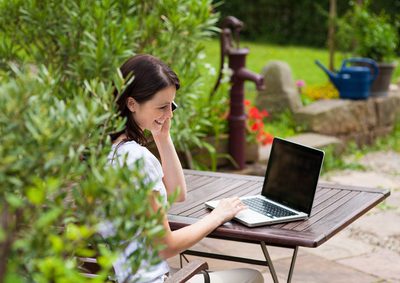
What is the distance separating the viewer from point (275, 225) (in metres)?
2.62

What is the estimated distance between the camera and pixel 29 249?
1.32 meters

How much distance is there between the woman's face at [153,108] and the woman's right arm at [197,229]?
38 cm

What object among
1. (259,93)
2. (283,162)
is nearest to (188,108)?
(283,162)

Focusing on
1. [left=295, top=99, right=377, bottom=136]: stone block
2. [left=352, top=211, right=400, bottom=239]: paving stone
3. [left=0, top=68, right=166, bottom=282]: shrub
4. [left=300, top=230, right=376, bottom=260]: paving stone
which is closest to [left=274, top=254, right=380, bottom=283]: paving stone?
[left=300, top=230, right=376, bottom=260]: paving stone

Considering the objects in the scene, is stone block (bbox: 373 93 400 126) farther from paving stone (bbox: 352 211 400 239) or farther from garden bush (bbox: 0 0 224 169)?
garden bush (bbox: 0 0 224 169)

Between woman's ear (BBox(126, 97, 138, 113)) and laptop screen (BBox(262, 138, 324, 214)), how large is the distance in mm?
684

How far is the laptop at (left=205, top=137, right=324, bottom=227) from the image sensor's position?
2.67 m

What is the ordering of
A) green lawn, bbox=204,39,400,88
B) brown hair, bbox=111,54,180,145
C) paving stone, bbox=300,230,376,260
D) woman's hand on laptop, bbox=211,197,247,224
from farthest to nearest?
green lawn, bbox=204,39,400,88 < paving stone, bbox=300,230,376,260 < woman's hand on laptop, bbox=211,197,247,224 < brown hair, bbox=111,54,180,145

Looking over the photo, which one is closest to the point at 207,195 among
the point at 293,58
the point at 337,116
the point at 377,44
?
the point at 337,116

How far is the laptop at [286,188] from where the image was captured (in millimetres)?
2674

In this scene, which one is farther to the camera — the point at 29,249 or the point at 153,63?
the point at 153,63

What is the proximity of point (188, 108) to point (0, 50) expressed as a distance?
47.7 inches

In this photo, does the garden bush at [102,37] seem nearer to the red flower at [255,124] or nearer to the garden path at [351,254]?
the garden path at [351,254]

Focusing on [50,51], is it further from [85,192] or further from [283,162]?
[85,192]
